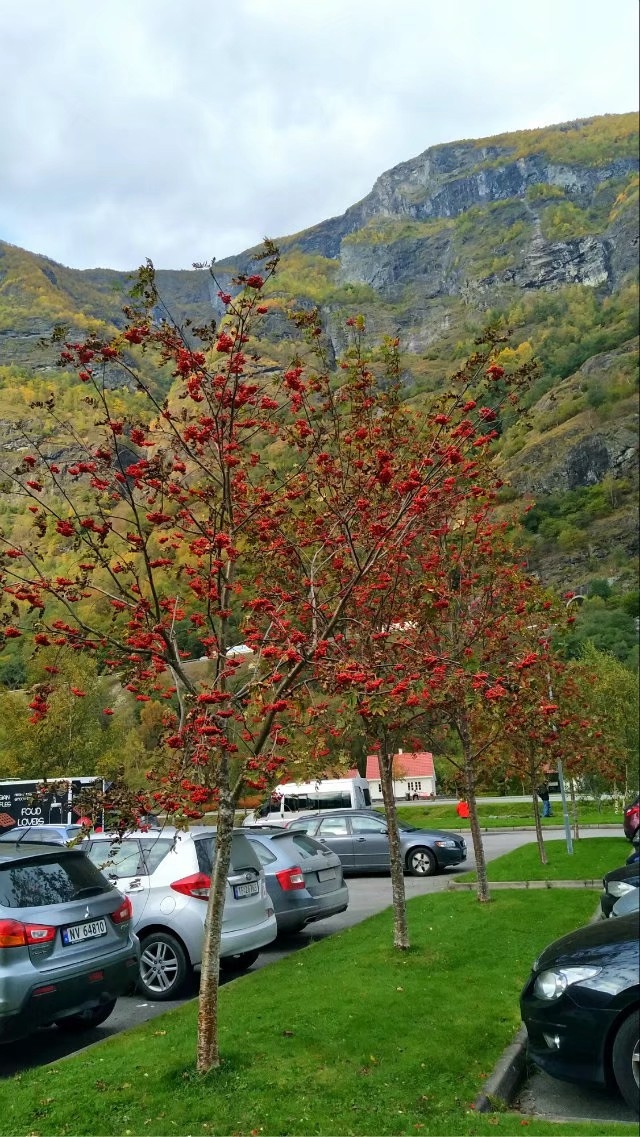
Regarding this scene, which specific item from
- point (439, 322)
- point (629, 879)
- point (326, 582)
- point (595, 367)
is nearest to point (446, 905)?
point (629, 879)

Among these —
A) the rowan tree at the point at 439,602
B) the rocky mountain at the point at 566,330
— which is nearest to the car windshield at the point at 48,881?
the rowan tree at the point at 439,602

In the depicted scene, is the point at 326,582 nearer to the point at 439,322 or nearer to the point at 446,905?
the point at 446,905

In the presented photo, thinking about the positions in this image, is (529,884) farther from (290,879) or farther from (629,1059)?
(629,1059)

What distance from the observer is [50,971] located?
579 centimetres

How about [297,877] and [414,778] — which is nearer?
[297,877]

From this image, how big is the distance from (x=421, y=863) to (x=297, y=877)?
782 cm

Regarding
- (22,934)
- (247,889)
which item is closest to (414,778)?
(247,889)

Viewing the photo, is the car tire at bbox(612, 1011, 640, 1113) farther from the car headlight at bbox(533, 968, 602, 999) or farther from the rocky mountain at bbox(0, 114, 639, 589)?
the rocky mountain at bbox(0, 114, 639, 589)

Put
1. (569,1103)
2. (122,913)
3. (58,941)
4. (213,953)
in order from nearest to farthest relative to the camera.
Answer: (569,1103), (213,953), (58,941), (122,913)

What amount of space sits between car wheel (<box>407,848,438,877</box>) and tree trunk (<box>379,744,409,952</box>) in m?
9.10

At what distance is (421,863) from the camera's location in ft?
56.5

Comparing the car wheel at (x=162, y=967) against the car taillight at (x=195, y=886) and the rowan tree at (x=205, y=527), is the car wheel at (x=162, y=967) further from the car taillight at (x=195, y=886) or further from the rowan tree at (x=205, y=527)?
the rowan tree at (x=205, y=527)

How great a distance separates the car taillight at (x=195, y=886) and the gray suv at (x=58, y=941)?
3.23 feet

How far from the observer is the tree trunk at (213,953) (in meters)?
4.88
